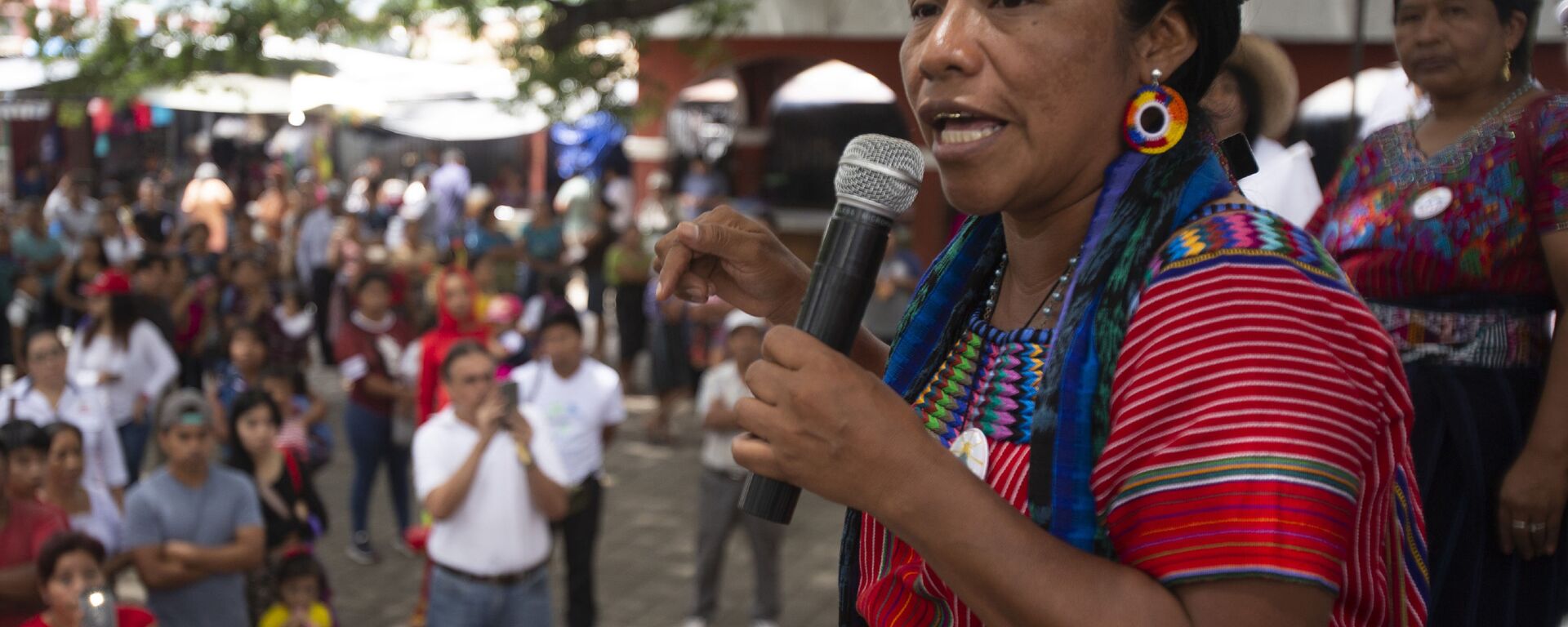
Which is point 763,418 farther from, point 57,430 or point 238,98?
point 238,98

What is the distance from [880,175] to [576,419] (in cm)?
587

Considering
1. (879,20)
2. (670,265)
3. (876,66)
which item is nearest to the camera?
(670,265)

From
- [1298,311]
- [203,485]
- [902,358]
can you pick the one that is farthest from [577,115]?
[1298,311]

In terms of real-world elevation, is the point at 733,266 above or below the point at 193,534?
above

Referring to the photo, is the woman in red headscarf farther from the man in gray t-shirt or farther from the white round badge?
the white round badge

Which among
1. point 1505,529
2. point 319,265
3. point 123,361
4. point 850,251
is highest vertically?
point 850,251

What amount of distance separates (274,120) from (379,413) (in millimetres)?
20390

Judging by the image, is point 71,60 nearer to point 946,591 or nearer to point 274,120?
point 946,591

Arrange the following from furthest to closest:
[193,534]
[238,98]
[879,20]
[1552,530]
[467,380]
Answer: [238,98]
[879,20]
[467,380]
[193,534]
[1552,530]

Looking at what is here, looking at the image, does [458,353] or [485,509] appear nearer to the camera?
[485,509]

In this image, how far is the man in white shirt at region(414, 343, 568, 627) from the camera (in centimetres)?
584

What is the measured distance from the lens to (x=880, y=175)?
1.51 meters

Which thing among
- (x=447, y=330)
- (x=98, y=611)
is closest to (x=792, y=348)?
(x=98, y=611)

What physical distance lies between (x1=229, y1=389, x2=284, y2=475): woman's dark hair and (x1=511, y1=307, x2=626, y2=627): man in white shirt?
3.66 feet
